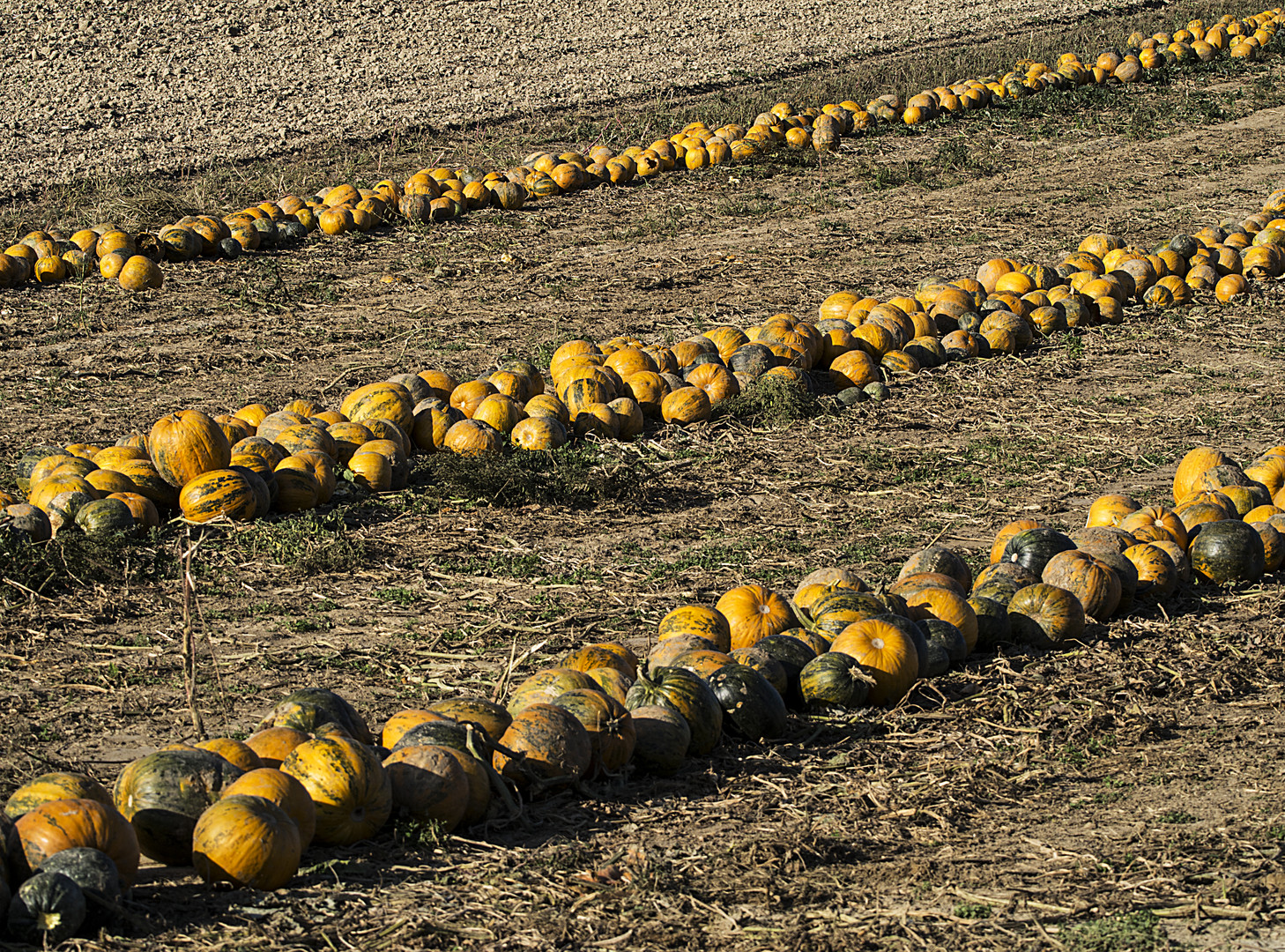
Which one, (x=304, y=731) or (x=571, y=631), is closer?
(x=304, y=731)

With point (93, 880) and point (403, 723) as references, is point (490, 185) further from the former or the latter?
point (93, 880)

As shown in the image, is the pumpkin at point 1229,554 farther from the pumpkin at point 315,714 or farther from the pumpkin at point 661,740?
the pumpkin at point 315,714

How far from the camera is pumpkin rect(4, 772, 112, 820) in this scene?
389 cm

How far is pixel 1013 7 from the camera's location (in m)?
26.6

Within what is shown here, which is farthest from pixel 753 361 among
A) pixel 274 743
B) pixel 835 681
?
pixel 274 743

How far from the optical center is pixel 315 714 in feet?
14.8

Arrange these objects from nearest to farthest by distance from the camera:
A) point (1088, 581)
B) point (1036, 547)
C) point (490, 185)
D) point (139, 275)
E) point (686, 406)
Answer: point (1088, 581), point (1036, 547), point (686, 406), point (139, 275), point (490, 185)

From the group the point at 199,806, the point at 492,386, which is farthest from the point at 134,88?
the point at 199,806

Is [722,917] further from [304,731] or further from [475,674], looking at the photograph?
[475,674]

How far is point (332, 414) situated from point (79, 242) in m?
5.36

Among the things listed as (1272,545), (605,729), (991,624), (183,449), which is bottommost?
(1272,545)

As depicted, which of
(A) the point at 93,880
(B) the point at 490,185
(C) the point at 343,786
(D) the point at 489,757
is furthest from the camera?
(B) the point at 490,185

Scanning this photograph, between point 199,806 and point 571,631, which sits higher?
point 199,806

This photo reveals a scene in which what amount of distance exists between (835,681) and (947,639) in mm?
649
